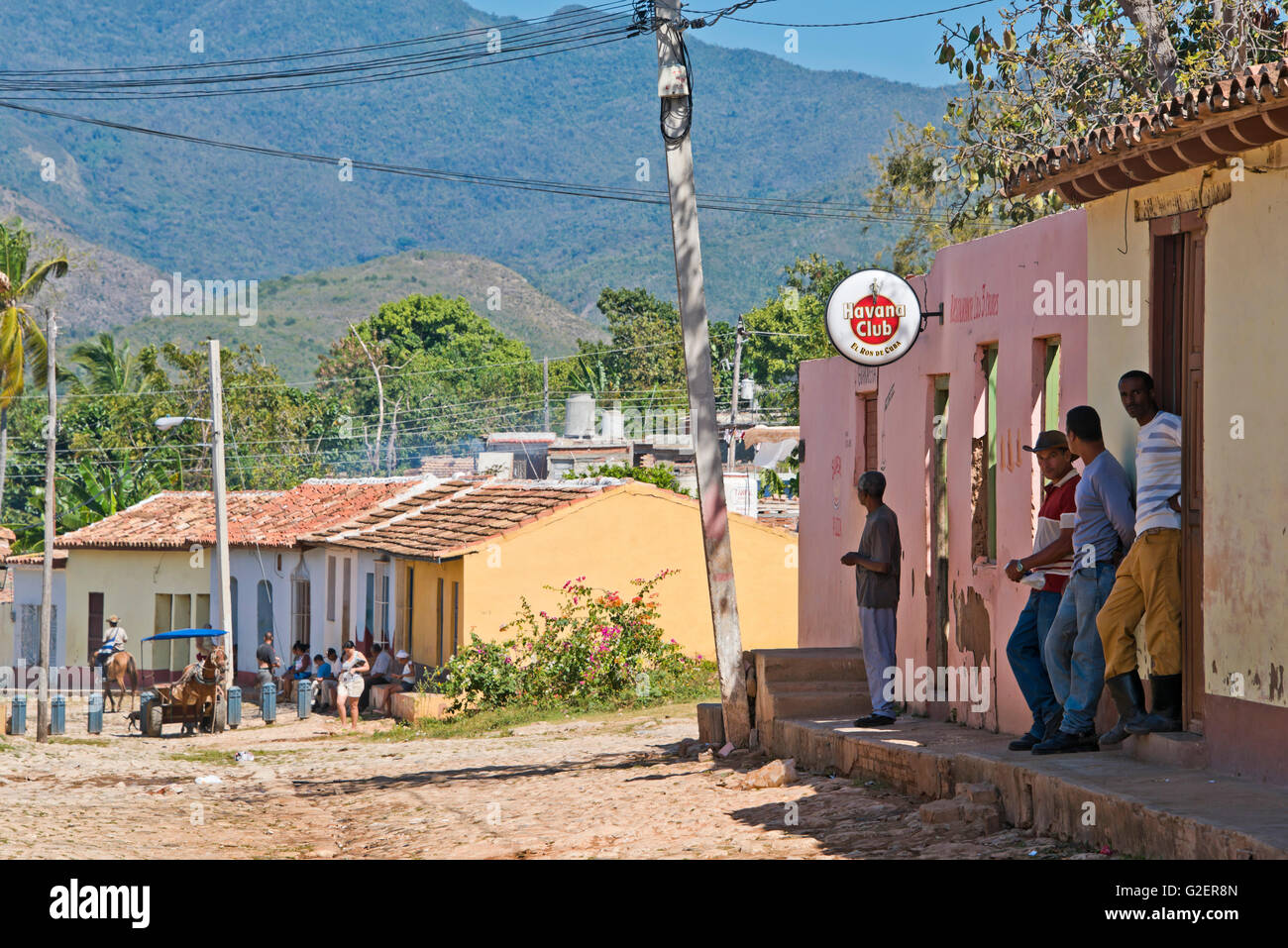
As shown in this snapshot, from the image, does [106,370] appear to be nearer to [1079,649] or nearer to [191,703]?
[191,703]

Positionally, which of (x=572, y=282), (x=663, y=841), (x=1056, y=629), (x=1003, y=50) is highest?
(x=572, y=282)

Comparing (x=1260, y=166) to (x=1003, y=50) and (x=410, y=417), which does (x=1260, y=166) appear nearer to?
(x=1003, y=50)

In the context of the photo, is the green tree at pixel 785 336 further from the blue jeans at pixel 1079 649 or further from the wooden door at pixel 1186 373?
the blue jeans at pixel 1079 649

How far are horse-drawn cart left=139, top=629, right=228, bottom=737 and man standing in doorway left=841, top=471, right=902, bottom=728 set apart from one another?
14.7 metres

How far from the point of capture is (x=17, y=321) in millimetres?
33125

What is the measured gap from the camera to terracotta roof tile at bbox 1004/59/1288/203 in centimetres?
751

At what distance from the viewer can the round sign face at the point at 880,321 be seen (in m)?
12.6

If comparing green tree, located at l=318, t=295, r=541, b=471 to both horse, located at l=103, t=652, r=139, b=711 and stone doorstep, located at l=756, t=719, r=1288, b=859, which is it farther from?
stone doorstep, located at l=756, t=719, r=1288, b=859

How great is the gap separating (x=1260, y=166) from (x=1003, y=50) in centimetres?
1366

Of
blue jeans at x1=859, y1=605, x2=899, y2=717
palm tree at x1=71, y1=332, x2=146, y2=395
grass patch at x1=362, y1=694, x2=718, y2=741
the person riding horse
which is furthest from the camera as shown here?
palm tree at x1=71, y1=332, x2=146, y2=395

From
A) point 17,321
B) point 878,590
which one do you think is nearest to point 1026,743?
point 878,590

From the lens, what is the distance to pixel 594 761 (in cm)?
1438

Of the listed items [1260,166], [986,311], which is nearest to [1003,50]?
[986,311]


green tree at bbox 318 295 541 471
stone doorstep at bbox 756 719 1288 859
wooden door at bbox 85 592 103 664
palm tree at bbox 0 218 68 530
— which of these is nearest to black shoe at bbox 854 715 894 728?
stone doorstep at bbox 756 719 1288 859
